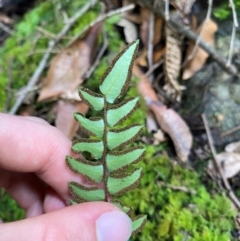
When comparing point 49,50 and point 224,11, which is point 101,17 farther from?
point 224,11

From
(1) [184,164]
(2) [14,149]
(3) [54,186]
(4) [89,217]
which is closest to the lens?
(4) [89,217]

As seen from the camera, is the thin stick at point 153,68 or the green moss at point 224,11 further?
the thin stick at point 153,68

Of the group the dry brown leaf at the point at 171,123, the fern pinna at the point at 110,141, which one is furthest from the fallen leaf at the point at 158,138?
the fern pinna at the point at 110,141

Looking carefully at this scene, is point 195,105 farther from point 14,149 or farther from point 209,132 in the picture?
point 14,149

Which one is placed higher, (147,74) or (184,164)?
(147,74)

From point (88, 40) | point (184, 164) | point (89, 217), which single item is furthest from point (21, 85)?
point (89, 217)

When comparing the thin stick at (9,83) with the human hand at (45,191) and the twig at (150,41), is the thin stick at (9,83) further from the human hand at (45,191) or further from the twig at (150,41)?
the twig at (150,41)
